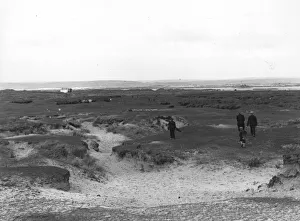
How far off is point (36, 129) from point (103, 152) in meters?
11.6

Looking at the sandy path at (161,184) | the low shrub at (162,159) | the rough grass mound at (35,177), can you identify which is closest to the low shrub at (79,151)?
the sandy path at (161,184)

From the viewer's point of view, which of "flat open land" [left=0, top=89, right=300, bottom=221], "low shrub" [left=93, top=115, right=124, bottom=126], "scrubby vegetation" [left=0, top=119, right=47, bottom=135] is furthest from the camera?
"low shrub" [left=93, top=115, right=124, bottom=126]

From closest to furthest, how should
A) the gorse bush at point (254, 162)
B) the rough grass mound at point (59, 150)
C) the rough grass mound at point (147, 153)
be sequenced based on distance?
the gorse bush at point (254, 162) < the rough grass mound at point (59, 150) < the rough grass mound at point (147, 153)

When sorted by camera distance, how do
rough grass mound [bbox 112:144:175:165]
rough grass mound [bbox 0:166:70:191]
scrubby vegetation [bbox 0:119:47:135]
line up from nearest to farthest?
rough grass mound [bbox 0:166:70:191], rough grass mound [bbox 112:144:175:165], scrubby vegetation [bbox 0:119:47:135]

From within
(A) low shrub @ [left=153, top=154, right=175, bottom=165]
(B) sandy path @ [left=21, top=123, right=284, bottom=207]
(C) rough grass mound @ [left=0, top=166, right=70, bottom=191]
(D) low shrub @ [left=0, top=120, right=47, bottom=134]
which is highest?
(D) low shrub @ [left=0, top=120, right=47, bottom=134]

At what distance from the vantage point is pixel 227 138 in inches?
1289

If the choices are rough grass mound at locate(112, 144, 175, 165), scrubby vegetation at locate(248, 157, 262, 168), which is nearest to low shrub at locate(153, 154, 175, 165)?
rough grass mound at locate(112, 144, 175, 165)

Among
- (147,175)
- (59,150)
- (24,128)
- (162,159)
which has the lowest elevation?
(147,175)

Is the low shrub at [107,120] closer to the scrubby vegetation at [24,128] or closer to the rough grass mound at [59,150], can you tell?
the scrubby vegetation at [24,128]

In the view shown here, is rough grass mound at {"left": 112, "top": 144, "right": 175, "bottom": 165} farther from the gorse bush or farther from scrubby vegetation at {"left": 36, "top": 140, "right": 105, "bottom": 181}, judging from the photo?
the gorse bush

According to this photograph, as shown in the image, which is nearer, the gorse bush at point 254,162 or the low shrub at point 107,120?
the gorse bush at point 254,162

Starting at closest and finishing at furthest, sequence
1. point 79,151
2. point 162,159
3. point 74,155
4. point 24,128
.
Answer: point 162,159
point 74,155
point 79,151
point 24,128

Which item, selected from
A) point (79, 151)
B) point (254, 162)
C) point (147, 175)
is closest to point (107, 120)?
point (79, 151)

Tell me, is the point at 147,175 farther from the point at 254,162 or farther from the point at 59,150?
the point at 254,162
